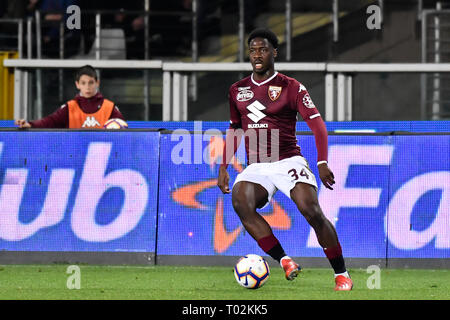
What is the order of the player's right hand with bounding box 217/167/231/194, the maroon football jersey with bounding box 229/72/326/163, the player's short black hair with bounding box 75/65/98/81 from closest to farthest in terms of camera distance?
1. the maroon football jersey with bounding box 229/72/326/163
2. the player's right hand with bounding box 217/167/231/194
3. the player's short black hair with bounding box 75/65/98/81

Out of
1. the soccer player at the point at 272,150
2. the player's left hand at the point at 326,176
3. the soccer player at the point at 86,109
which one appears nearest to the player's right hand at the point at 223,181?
the soccer player at the point at 272,150

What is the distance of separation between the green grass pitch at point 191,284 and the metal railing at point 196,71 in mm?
2717

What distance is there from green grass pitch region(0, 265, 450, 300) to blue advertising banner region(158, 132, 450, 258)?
298 millimetres

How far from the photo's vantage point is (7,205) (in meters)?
11.0

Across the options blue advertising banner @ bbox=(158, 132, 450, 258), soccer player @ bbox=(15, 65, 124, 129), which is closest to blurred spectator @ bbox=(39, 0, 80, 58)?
soccer player @ bbox=(15, 65, 124, 129)

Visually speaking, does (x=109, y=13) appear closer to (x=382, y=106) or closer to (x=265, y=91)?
(x=382, y=106)

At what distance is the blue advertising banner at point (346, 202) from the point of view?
10.6 metres

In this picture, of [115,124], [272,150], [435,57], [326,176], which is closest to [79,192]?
[115,124]

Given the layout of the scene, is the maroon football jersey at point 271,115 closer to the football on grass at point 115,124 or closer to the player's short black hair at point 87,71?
the football on grass at point 115,124

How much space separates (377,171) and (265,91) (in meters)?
2.58

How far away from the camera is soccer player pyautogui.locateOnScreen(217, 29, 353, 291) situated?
A: 27.3ft

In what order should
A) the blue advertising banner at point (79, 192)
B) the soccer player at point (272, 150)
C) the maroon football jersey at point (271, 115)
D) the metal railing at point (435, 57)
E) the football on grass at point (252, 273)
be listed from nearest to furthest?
the soccer player at point (272, 150), the football on grass at point (252, 273), the maroon football jersey at point (271, 115), the blue advertising banner at point (79, 192), the metal railing at point (435, 57)

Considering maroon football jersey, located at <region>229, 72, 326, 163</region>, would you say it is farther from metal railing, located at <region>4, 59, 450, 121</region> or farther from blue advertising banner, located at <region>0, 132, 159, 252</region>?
metal railing, located at <region>4, 59, 450, 121</region>
